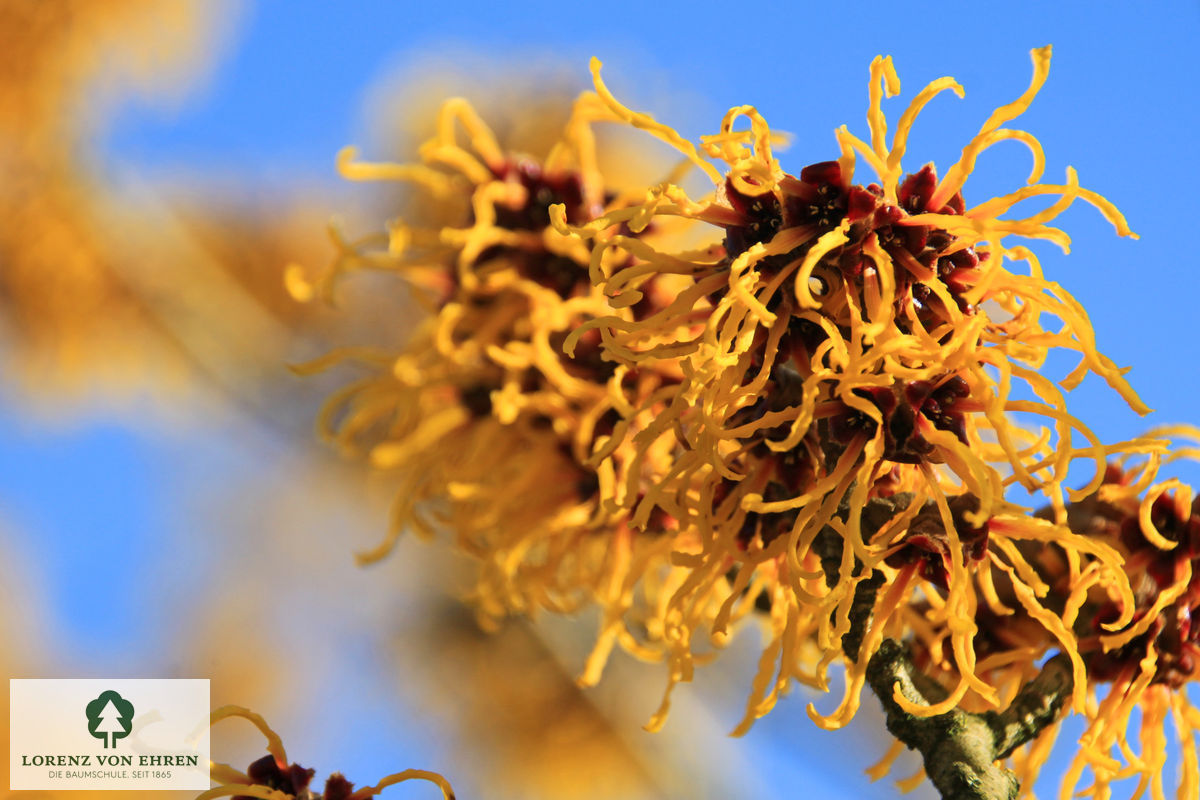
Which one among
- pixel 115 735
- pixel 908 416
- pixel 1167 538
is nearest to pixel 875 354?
pixel 908 416

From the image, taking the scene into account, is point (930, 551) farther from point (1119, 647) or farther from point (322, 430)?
point (322, 430)

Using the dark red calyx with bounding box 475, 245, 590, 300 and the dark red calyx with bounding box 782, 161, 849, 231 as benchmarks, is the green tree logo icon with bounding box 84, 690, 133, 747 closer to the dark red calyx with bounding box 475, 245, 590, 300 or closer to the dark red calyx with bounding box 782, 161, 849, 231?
the dark red calyx with bounding box 475, 245, 590, 300

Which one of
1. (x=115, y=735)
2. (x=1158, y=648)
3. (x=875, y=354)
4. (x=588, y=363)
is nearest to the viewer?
(x=875, y=354)

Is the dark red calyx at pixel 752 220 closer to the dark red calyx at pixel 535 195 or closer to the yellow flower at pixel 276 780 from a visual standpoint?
the yellow flower at pixel 276 780

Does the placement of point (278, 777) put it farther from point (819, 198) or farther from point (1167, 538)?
point (1167, 538)

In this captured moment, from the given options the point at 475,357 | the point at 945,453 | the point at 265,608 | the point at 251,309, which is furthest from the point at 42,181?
the point at 945,453

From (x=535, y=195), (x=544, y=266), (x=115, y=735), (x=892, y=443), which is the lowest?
(x=892, y=443)

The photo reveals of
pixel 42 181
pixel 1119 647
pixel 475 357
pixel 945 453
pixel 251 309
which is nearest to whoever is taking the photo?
pixel 945 453

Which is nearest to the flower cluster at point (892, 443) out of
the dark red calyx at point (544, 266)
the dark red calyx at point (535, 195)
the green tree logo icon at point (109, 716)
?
the dark red calyx at point (544, 266)
